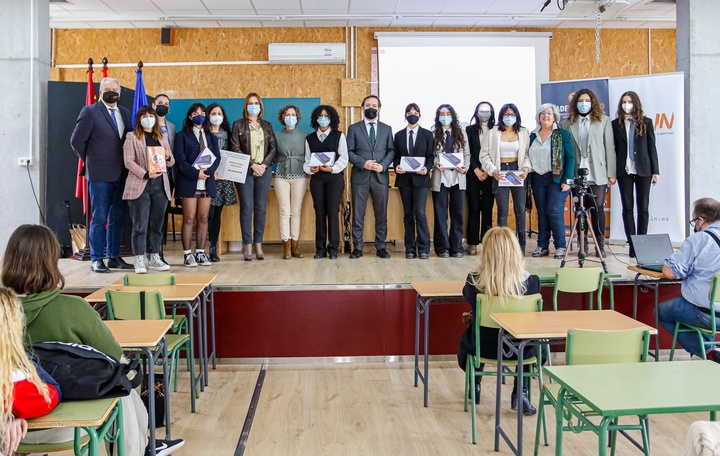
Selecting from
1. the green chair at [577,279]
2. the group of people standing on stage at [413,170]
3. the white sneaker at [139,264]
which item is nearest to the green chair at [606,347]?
the green chair at [577,279]

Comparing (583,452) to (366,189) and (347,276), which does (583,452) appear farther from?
(366,189)

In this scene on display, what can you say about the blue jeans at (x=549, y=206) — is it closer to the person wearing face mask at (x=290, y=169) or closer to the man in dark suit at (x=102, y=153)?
the person wearing face mask at (x=290, y=169)

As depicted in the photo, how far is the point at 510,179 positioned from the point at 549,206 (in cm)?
52

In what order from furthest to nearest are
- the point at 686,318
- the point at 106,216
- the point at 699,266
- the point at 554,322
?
the point at 106,216
the point at 686,318
the point at 699,266
the point at 554,322

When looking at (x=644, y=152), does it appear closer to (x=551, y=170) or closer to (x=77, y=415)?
(x=551, y=170)

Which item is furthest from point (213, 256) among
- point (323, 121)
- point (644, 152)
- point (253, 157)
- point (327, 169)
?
point (644, 152)

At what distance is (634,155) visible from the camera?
598 cm

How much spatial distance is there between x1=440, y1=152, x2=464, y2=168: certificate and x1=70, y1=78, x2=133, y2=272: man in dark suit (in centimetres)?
295

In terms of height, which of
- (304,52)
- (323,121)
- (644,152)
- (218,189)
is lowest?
(218,189)

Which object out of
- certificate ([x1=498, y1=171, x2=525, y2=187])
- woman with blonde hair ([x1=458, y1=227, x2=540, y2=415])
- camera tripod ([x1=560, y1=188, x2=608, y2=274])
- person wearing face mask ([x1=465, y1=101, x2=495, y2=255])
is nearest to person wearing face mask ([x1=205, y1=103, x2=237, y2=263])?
person wearing face mask ([x1=465, y1=101, x2=495, y2=255])

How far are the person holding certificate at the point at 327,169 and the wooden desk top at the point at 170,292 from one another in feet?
7.77

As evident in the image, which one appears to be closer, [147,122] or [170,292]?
[170,292]

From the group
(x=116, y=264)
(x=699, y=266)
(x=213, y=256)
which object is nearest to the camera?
(x=699, y=266)

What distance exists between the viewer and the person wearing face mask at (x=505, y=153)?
5.99 meters
